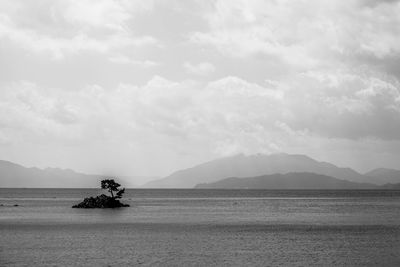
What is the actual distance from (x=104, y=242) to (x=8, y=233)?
23.1 meters

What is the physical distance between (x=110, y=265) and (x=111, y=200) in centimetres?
10729

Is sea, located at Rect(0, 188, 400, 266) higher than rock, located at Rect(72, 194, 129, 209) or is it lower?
lower

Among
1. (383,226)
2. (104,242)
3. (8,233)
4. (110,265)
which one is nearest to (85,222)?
(8,233)

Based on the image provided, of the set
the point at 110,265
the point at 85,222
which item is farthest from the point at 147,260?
the point at 85,222

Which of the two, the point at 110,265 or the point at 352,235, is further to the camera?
the point at 352,235

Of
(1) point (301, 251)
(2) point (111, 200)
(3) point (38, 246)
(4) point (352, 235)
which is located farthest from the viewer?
(2) point (111, 200)

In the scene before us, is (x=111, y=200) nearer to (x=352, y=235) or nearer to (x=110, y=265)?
(x=352, y=235)

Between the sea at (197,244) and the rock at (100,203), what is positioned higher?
the rock at (100,203)

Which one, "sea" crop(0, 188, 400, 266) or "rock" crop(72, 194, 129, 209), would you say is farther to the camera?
"rock" crop(72, 194, 129, 209)

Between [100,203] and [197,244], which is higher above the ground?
→ [100,203]

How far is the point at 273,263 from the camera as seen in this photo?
188ft

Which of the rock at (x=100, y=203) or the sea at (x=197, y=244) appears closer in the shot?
the sea at (x=197, y=244)

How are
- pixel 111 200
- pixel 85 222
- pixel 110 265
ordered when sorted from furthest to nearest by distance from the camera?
pixel 111 200, pixel 85 222, pixel 110 265

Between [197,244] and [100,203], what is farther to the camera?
[100,203]
